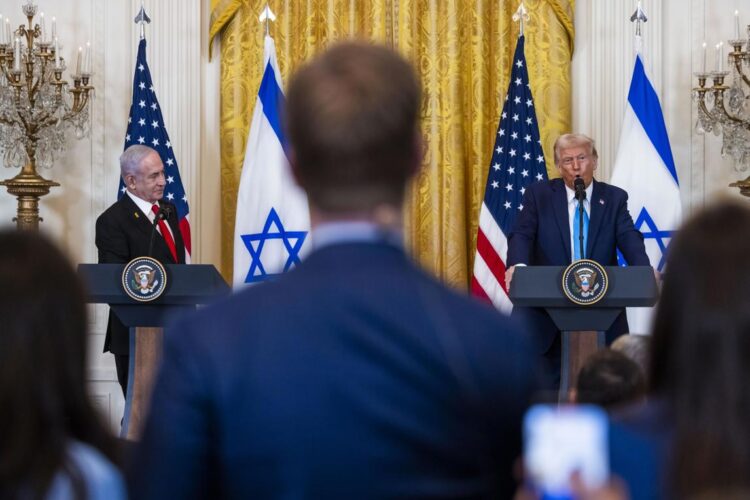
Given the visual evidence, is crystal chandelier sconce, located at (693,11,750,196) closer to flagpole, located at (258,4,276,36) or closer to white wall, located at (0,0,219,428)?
flagpole, located at (258,4,276,36)

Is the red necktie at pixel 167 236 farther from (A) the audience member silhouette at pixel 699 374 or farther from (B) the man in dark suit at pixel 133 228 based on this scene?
(A) the audience member silhouette at pixel 699 374

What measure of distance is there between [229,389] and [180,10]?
6549mm

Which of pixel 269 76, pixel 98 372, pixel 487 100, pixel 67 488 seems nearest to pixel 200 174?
pixel 269 76

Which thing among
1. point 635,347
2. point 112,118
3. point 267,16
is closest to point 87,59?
point 112,118

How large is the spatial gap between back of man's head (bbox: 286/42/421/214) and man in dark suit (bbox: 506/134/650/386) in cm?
438

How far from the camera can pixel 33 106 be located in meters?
6.56

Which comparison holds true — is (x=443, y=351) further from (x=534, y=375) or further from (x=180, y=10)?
(x=180, y=10)

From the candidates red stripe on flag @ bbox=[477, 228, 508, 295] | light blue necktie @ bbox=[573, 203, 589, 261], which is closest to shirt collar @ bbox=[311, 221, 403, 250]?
light blue necktie @ bbox=[573, 203, 589, 261]


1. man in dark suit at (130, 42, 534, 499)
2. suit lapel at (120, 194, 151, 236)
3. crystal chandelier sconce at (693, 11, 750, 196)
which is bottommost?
man in dark suit at (130, 42, 534, 499)

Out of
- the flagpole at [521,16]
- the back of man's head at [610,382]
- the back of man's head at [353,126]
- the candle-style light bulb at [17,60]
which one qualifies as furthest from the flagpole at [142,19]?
the back of man's head at [353,126]

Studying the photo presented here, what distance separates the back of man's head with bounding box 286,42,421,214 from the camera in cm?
125

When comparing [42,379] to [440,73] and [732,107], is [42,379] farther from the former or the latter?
[440,73]

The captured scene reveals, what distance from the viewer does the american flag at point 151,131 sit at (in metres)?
6.98

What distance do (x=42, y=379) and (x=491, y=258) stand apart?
5.41 m
